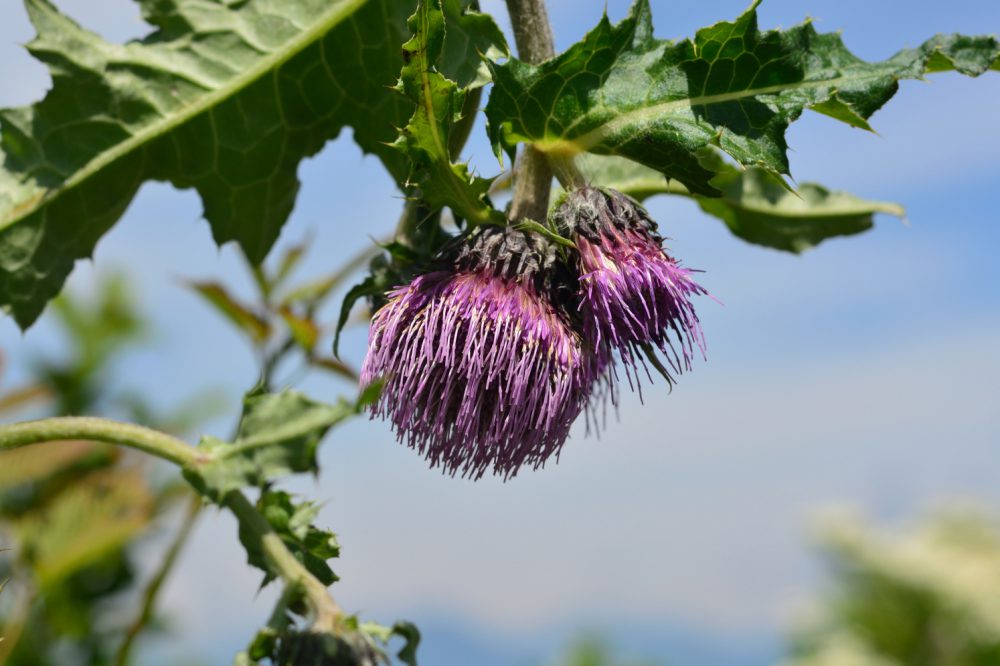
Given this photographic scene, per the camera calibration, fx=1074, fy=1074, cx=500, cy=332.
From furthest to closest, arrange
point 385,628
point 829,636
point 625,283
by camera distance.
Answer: point 829,636, point 625,283, point 385,628

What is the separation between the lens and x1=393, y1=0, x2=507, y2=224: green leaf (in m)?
2.02

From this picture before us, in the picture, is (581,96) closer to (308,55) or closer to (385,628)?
(308,55)

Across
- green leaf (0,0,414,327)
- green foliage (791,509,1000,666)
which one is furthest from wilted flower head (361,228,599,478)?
green foliage (791,509,1000,666)

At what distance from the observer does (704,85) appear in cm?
221

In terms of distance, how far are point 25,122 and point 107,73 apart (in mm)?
248

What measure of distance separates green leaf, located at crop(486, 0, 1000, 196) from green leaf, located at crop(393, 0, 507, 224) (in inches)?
4.5

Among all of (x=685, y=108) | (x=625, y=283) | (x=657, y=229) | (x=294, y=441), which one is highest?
(x=685, y=108)

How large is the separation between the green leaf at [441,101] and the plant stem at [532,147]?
4.8 inches

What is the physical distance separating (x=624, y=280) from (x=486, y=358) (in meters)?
0.32

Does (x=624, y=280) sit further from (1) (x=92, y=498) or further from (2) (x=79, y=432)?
(1) (x=92, y=498)

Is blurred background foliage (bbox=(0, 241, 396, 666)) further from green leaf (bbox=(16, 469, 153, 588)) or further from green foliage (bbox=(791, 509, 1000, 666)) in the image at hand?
green foliage (bbox=(791, 509, 1000, 666))

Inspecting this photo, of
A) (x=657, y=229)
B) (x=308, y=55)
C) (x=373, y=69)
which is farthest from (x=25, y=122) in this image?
(x=657, y=229)

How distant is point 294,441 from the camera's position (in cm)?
176

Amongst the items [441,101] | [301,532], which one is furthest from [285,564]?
[441,101]
